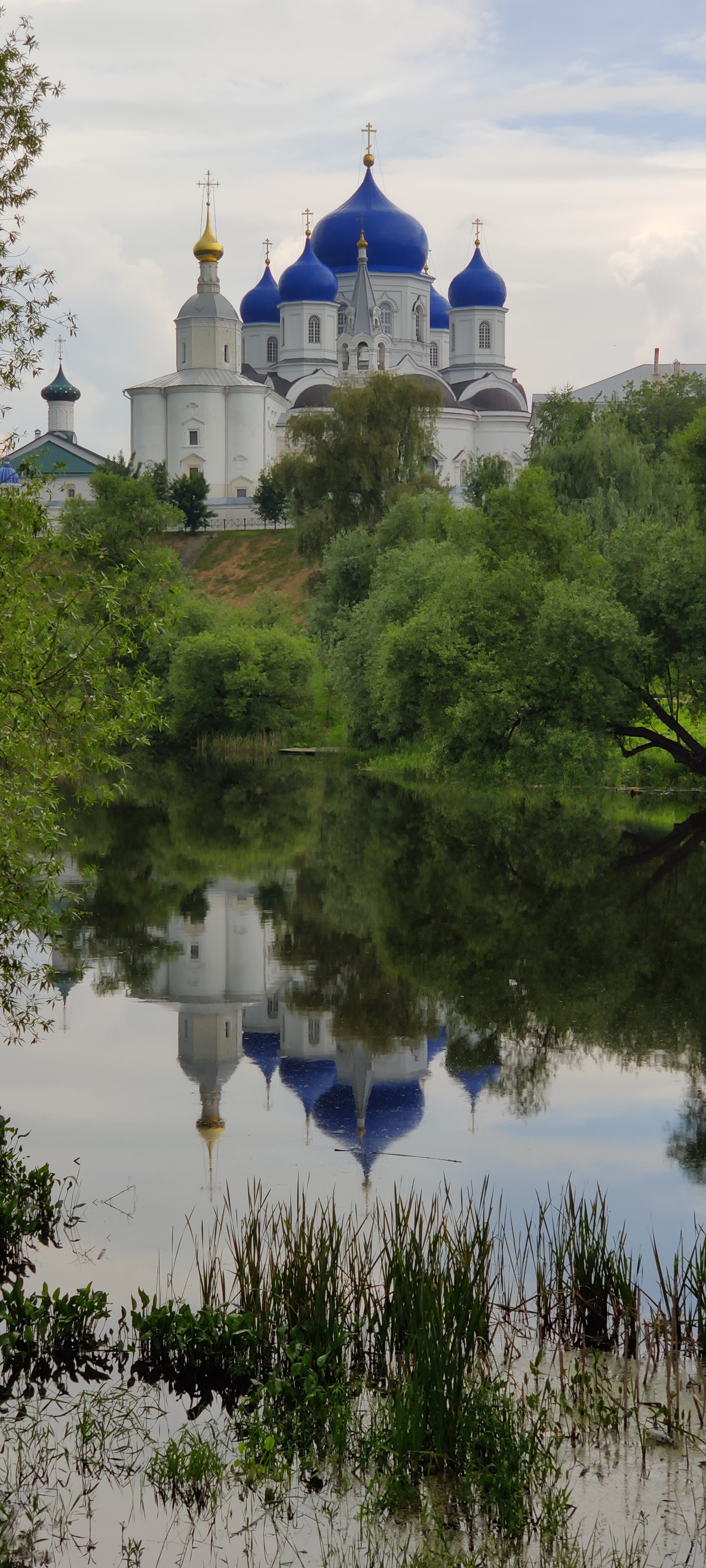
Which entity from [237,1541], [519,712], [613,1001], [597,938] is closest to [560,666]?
[519,712]

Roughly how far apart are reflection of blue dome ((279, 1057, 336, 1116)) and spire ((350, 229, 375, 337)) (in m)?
57.8

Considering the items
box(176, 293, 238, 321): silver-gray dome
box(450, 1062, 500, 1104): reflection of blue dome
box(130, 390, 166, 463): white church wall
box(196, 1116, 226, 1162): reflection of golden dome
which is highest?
box(176, 293, 238, 321): silver-gray dome

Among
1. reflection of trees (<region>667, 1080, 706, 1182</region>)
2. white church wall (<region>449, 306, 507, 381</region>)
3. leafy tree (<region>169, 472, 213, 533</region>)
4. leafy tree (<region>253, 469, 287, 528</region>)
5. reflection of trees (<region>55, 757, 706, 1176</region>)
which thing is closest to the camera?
reflection of trees (<region>667, 1080, 706, 1182</region>)

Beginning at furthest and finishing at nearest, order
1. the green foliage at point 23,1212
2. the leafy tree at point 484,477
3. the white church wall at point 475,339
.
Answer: the white church wall at point 475,339, the leafy tree at point 484,477, the green foliage at point 23,1212

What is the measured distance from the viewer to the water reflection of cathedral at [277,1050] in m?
8.08

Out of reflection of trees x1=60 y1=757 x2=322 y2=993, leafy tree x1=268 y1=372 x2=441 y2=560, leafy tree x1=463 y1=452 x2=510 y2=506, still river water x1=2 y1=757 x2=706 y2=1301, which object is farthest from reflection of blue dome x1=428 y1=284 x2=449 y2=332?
still river water x1=2 y1=757 x2=706 y2=1301

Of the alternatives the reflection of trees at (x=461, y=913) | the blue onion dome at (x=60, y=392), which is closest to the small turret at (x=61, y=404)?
the blue onion dome at (x=60, y=392)

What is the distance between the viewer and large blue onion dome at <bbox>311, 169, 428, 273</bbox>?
65188 mm

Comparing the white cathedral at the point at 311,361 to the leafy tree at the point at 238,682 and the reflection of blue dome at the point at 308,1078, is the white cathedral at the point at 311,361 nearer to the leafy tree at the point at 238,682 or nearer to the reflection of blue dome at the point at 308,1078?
the leafy tree at the point at 238,682

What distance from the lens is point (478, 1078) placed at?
28.8 ft

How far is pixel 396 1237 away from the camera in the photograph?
557 centimetres

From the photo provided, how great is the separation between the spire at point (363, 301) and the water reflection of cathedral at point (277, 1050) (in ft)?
178

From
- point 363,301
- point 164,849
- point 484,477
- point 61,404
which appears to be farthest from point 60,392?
point 164,849

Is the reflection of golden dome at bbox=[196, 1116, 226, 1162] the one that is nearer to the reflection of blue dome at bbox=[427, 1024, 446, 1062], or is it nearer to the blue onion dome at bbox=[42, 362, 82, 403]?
the reflection of blue dome at bbox=[427, 1024, 446, 1062]
